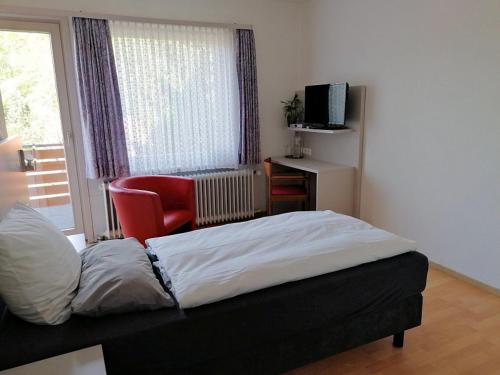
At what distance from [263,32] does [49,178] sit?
294cm

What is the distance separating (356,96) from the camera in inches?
144

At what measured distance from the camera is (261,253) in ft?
6.04

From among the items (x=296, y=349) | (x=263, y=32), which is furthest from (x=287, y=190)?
(x=296, y=349)

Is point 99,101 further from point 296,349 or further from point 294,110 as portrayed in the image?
point 296,349

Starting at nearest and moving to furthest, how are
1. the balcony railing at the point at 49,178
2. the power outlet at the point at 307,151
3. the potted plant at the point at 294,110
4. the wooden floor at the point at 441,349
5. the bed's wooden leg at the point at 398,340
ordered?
the wooden floor at the point at 441,349 → the bed's wooden leg at the point at 398,340 → the balcony railing at the point at 49,178 → the potted plant at the point at 294,110 → the power outlet at the point at 307,151

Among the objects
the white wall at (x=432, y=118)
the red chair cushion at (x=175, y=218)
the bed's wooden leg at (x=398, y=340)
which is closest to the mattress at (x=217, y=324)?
the bed's wooden leg at (x=398, y=340)

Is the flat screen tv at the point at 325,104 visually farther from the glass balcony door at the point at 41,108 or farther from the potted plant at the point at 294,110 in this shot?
the glass balcony door at the point at 41,108

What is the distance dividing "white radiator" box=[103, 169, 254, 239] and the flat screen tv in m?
1.00

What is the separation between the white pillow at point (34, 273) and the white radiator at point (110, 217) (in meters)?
2.15

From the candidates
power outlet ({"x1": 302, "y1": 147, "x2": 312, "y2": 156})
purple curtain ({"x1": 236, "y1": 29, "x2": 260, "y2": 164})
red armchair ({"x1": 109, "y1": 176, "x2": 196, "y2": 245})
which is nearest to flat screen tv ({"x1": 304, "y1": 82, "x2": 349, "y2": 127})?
power outlet ({"x1": 302, "y1": 147, "x2": 312, "y2": 156})

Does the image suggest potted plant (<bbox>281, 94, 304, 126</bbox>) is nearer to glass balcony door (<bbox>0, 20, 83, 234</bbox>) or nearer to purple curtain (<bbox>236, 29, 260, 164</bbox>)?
purple curtain (<bbox>236, 29, 260, 164</bbox>)

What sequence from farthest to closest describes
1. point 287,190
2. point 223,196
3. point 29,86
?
point 223,196, point 287,190, point 29,86

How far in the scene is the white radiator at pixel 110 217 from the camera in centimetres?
368

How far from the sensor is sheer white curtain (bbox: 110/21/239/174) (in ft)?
11.9
